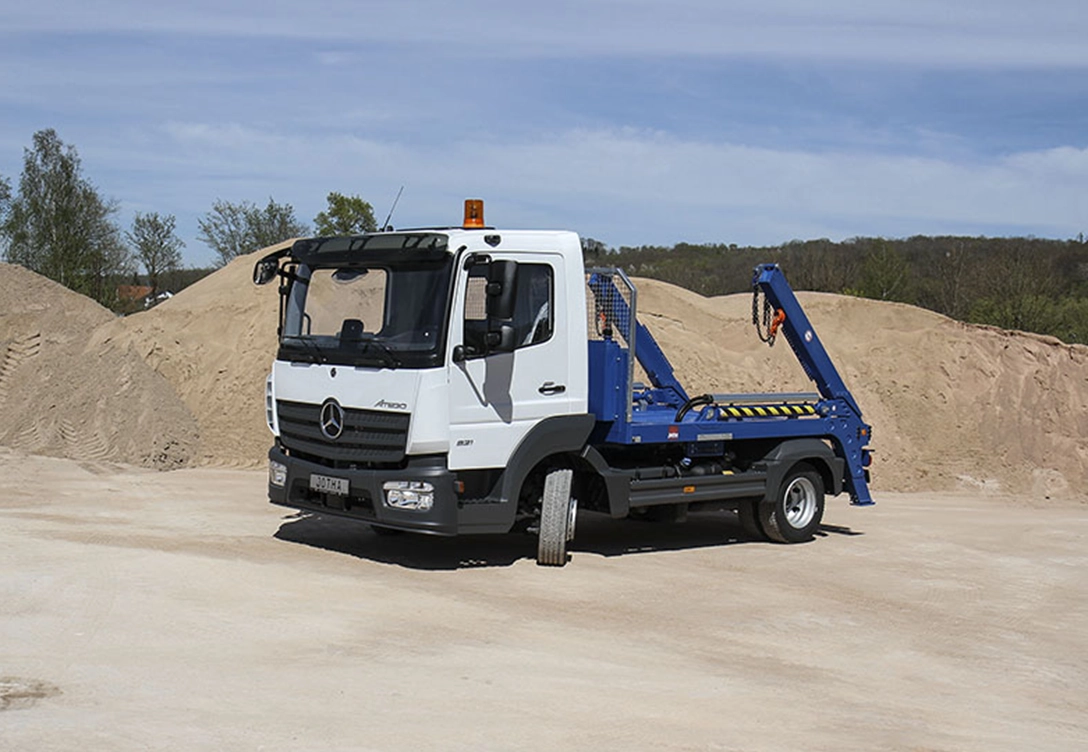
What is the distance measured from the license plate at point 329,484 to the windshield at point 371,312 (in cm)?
102

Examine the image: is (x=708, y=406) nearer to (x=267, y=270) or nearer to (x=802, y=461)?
(x=802, y=461)

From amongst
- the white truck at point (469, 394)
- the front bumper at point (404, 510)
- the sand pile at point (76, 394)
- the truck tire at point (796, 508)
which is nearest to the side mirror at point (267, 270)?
the white truck at point (469, 394)

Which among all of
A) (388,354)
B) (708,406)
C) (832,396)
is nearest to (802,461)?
(832,396)

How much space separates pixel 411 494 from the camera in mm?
9703


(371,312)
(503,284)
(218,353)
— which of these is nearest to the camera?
(503,284)

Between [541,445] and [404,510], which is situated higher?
[541,445]

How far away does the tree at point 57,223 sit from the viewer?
145 ft

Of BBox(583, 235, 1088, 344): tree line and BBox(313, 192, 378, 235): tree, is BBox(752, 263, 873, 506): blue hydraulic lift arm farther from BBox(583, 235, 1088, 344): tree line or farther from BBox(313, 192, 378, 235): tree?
BBox(313, 192, 378, 235): tree

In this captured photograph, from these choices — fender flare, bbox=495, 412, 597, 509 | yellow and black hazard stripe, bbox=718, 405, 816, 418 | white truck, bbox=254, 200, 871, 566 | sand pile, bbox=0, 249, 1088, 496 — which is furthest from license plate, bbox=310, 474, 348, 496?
sand pile, bbox=0, 249, 1088, 496

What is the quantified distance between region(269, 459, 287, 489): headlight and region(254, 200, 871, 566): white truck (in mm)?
18

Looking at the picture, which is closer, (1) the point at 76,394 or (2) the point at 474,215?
(2) the point at 474,215

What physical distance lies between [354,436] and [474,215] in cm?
228

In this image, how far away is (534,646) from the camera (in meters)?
8.03

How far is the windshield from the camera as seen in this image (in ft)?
31.7
